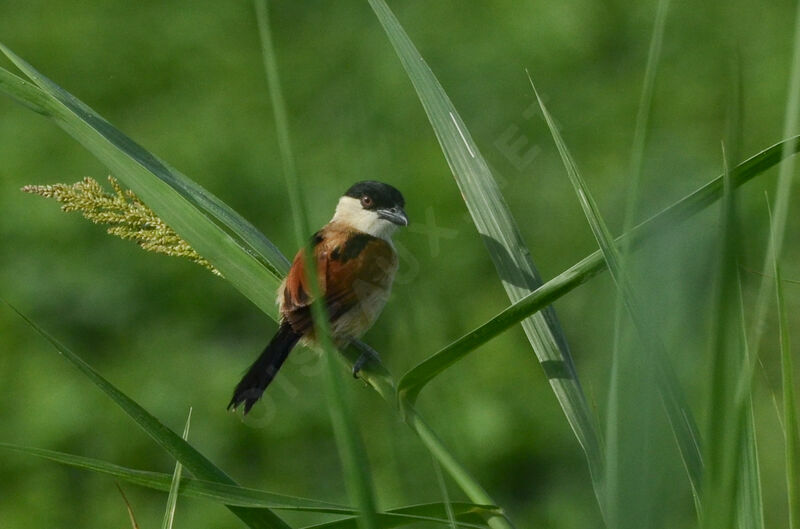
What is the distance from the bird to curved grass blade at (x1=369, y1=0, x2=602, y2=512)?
51 cm

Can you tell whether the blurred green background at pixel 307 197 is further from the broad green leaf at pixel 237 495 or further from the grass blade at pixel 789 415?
the grass blade at pixel 789 415

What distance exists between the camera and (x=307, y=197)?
471 cm

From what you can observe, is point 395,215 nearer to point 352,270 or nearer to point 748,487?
point 352,270

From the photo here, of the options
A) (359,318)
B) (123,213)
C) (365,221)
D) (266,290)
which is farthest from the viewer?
(365,221)

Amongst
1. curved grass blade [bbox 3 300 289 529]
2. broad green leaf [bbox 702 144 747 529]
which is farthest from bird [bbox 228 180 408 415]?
broad green leaf [bbox 702 144 747 529]

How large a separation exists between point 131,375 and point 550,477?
6.06ft

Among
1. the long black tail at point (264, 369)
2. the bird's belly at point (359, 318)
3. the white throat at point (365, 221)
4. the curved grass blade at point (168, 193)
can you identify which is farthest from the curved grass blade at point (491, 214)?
the white throat at point (365, 221)

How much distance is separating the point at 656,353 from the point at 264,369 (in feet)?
4.72

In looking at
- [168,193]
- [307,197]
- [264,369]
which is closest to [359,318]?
[264,369]

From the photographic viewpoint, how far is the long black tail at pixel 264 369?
207 cm

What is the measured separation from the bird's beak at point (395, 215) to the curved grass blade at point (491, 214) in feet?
3.61

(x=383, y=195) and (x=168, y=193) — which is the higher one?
(x=168, y=193)

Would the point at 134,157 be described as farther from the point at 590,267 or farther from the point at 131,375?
the point at 131,375

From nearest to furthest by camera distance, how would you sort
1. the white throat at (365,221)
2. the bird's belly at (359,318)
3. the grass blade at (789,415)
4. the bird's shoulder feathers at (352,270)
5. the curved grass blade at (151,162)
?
the grass blade at (789,415), the curved grass blade at (151,162), the bird's belly at (359,318), the bird's shoulder feathers at (352,270), the white throat at (365,221)
